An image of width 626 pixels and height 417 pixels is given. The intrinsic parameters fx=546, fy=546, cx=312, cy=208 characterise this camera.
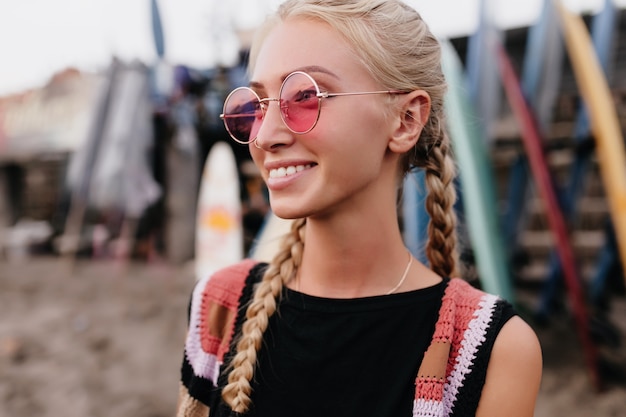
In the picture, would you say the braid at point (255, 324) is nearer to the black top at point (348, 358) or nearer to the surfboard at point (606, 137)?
the black top at point (348, 358)

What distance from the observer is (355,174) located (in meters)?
0.92

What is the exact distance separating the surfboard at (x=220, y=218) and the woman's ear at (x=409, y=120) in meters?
3.23

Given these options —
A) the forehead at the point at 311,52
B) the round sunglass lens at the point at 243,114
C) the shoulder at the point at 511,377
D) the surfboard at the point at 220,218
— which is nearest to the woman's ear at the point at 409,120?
the forehead at the point at 311,52

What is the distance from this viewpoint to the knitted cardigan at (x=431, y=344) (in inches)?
34.7

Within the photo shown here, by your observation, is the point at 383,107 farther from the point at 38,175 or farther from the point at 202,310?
the point at 38,175

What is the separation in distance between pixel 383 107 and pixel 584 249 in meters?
3.87

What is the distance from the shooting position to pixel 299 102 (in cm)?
90

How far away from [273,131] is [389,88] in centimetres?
22

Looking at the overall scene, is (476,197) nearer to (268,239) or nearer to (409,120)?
(268,239)

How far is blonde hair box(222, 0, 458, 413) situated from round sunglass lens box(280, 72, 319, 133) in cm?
10

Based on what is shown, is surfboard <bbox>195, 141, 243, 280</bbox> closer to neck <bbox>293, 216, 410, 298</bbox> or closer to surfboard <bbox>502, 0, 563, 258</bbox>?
surfboard <bbox>502, 0, 563, 258</bbox>

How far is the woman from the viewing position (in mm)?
895

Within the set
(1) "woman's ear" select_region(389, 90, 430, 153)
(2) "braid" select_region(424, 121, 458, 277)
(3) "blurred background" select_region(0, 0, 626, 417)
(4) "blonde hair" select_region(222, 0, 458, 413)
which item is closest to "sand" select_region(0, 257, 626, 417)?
(3) "blurred background" select_region(0, 0, 626, 417)

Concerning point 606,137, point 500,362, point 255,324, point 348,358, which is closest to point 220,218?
point 606,137
